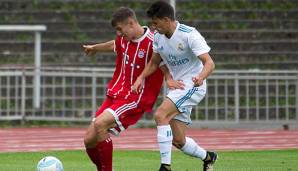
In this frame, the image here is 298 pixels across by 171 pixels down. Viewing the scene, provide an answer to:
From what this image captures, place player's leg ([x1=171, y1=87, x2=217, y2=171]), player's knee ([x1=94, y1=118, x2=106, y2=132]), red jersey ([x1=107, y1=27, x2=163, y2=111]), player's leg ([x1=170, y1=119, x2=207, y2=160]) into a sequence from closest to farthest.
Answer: player's knee ([x1=94, y1=118, x2=106, y2=132]) → red jersey ([x1=107, y1=27, x2=163, y2=111]) → player's leg ([x1=171, y1=87, x2=217, y2=171]) → player's leg ([x1=170, y1=119, x2=207, y2=160])

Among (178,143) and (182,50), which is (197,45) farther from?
(178,143)

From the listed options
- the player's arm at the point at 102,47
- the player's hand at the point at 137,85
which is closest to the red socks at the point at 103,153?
the player's hand at the point at 137,85

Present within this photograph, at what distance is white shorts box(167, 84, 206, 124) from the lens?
11531 mm

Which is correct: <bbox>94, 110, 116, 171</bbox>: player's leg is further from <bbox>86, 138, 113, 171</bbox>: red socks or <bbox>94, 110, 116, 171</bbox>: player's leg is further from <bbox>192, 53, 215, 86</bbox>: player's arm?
<bbox>192, 53, 215, 86</bbox>: player's arm

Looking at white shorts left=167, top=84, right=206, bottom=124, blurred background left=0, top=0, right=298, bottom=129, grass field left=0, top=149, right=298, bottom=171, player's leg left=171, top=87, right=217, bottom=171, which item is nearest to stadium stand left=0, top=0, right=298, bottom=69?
blurred background left=0, top=0, right=298, bottom=129

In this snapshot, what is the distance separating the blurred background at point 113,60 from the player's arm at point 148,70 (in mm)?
10399

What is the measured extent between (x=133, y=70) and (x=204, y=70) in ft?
2.96

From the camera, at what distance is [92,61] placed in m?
26.8

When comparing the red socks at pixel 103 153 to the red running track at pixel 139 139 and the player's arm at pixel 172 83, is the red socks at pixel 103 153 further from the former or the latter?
the red running track at pixel 139 139

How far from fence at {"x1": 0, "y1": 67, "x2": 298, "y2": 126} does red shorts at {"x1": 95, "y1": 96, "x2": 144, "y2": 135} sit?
10373mm

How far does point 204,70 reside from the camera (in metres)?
11.1

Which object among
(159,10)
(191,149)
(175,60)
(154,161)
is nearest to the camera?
(159,10)

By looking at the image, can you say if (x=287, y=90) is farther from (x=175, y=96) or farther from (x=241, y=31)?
(x=175, y=96)

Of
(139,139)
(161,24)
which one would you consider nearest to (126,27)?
(161,24)
